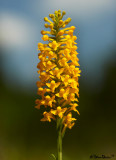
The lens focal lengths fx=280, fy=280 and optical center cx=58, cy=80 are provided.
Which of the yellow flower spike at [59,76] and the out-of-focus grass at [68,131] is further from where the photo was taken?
the out-of-focus grass at [68,131]

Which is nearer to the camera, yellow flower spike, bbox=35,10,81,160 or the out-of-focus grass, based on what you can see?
yellow flower spike, bbox=35,10,81,160

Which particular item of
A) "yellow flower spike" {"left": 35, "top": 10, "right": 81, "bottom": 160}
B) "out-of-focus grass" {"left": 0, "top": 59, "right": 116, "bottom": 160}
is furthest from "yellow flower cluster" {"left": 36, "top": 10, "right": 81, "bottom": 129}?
"out-of-focus grass" {"left": 0, "top": 59, "right": 116, "bottom": 160}

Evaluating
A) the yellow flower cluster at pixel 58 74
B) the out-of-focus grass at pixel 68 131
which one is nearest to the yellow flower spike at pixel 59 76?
the yellow flower cluster at pixel 58 74

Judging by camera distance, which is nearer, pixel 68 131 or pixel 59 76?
pixel 59 76

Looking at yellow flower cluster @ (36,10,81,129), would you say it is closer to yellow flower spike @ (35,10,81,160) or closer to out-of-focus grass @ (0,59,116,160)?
yellow flower spike @ (35,10,81,160)

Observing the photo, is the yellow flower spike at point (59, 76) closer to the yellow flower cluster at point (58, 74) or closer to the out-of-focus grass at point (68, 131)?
the yellow flower cluster at point (58, 74)

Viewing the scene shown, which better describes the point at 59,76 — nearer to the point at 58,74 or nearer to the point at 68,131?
the point at 58,74

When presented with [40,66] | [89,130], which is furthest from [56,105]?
[89,130]


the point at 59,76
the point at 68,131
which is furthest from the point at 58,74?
the point at 68,131
